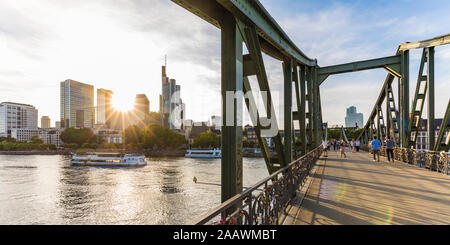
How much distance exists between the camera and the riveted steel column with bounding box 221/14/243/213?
3.43 m

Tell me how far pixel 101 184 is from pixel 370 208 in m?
34.7

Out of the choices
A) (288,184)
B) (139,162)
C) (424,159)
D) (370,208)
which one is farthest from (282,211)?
(139,162)

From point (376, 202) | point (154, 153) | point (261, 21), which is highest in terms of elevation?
point (261, 21)

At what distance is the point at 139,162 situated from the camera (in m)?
49.8

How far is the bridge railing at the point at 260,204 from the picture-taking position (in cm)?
240

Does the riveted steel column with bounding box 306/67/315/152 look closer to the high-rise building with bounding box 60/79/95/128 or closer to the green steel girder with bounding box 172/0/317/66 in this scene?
the green steel girder with bounding box 172/0/317/66

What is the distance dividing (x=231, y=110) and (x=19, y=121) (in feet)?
513

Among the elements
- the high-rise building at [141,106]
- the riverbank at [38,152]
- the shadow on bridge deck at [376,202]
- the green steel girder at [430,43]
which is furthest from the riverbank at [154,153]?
the high-rise building at [141,106]

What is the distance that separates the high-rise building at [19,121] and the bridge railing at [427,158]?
5280 inches

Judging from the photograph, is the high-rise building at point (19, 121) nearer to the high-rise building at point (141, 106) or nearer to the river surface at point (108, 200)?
the high-rise building at point (141, 106)

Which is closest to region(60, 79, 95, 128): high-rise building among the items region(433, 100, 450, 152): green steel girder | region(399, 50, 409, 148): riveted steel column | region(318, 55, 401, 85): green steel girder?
Answer: region(318, 55, 401, 85): green steel girder

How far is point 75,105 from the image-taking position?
17550 centimetres

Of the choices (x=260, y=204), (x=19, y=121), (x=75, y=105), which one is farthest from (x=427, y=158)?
(x=75, y=105)

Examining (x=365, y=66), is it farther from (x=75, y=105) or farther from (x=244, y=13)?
(x=75, y=105)
